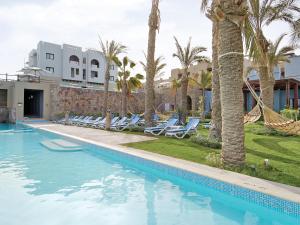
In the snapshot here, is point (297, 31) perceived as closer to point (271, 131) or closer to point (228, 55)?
point (271, 131)

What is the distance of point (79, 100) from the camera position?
28406mm

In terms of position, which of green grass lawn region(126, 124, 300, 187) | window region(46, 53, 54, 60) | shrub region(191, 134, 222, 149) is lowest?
green grass lawn region(126, 124, 300, 187)

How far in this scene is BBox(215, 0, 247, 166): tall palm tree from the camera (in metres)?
6.46

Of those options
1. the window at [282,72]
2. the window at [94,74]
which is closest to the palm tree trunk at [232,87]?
the window at [282,72]

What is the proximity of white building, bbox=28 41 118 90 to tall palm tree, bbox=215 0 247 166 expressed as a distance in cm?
3936

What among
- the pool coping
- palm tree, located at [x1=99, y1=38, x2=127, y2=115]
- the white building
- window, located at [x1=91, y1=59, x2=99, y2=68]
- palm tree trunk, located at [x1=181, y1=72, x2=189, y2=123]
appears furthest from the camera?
window, located at [x1=91, y1=59, x2=99, y2=68]

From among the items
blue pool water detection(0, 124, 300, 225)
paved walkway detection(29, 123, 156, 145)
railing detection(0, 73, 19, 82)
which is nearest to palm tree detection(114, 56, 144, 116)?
paved walkway detection(29, 123, 156, 145)

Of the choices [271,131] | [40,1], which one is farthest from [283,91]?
[40,1]

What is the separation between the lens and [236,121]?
6.47 metres

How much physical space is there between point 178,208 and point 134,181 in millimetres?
2006

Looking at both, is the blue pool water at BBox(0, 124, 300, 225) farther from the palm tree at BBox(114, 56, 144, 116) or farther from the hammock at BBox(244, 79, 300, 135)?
the palm tree at BBox(114, 56, 144, 116)

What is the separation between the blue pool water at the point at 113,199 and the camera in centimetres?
471

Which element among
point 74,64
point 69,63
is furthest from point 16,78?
point 74,64

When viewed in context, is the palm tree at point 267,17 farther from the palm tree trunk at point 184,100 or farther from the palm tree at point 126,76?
the palm tree at point 126,76
